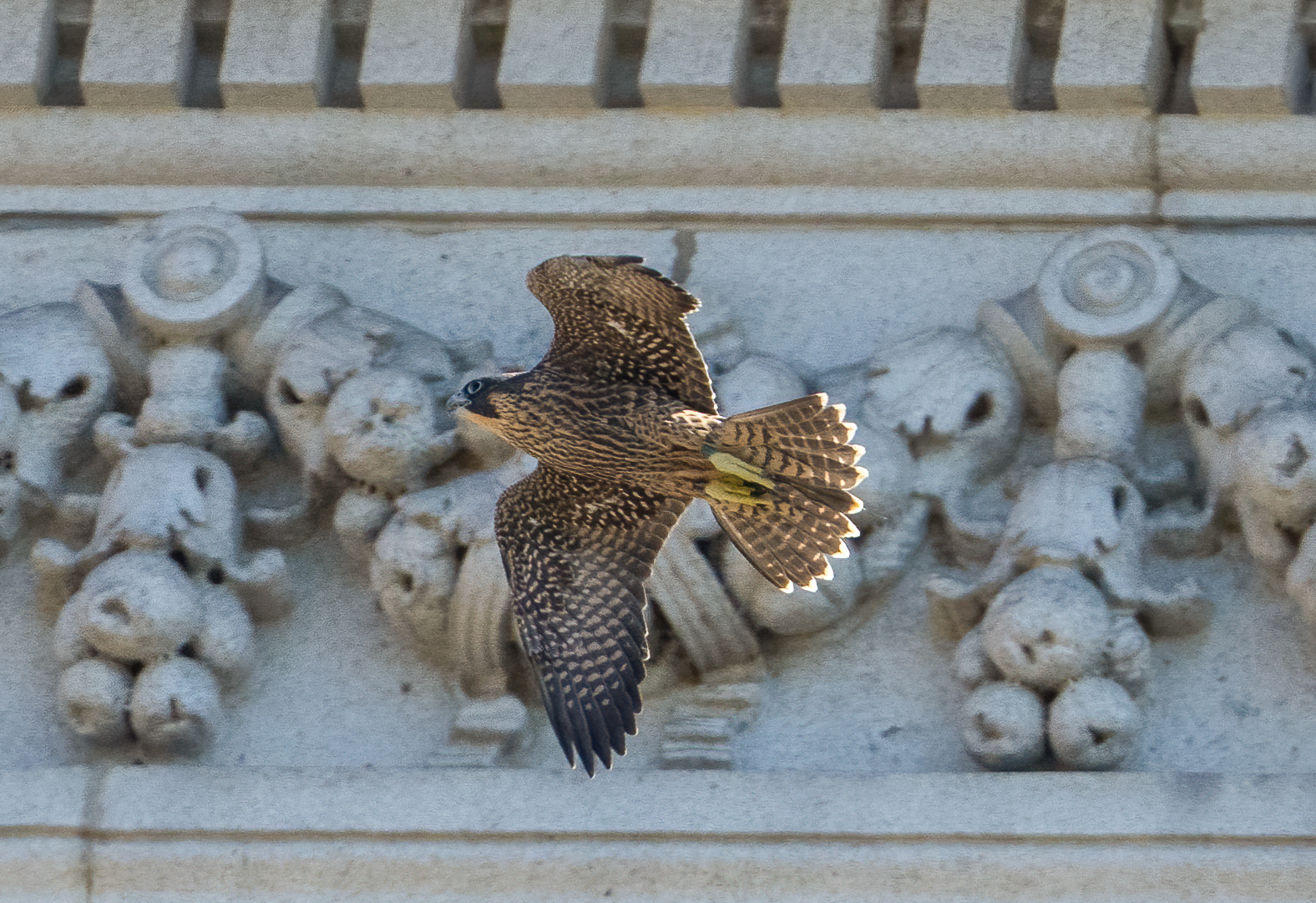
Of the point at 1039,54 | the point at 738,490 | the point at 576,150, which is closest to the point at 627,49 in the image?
the point at 576,150

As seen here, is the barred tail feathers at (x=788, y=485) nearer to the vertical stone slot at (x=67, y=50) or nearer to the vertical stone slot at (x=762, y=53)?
the vertical stone slot at (x=762, y=53)

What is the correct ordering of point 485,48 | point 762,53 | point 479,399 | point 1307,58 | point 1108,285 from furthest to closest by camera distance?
point 485,48, point 762,53, point 1307,58, point 1108,285, point 479,399

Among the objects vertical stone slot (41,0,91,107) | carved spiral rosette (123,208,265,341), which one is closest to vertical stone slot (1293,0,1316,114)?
carved spiral rosette (123,208,265,341)

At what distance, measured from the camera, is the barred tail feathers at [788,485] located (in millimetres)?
7207

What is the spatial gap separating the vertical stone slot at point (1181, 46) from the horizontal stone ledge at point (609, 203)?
0.22 metres

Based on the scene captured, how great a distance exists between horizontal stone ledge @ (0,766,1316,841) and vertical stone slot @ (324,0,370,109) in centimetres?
174

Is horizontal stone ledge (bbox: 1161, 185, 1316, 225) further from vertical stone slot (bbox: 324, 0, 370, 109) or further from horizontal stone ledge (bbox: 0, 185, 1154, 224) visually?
vertical stone slot (bbox: 324, 0, 370, 109)

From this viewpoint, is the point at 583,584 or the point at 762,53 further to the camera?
the point at 762,53

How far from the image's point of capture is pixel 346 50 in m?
8.96

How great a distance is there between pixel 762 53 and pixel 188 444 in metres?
1.57

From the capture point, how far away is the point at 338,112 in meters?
8.87

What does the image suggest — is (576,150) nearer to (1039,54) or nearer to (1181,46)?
(1039,54)

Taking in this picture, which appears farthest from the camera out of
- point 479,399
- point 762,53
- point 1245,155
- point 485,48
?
point 485,48

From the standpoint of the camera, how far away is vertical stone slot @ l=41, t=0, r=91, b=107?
900 cm
